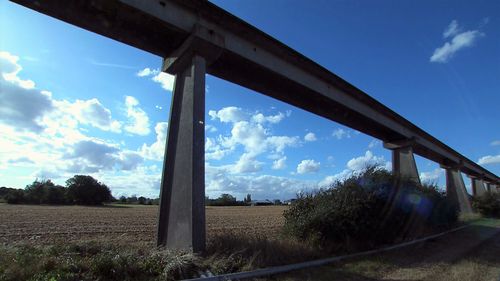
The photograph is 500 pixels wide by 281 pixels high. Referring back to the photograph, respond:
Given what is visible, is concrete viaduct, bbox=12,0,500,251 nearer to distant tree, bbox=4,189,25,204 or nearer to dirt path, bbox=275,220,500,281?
dirt path, bbox=275,220,500,281

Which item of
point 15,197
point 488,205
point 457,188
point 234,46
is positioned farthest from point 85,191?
point 234,46

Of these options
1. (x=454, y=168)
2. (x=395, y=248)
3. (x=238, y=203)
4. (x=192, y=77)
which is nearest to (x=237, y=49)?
(x=192, y=77)

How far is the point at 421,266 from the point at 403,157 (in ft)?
72.4

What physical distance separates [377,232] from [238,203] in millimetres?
104460

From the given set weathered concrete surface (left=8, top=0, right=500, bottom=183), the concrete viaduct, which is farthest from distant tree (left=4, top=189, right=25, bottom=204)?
the concrete viaduct

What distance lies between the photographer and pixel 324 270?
376 inches

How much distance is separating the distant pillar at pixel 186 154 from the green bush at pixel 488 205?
39154 mm

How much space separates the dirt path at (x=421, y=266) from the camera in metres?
8.96

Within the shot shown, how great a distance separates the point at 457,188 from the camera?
147 feet

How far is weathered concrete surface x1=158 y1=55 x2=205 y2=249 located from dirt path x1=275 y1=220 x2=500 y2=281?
3309 millimetres

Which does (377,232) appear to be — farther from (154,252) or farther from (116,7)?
(116,7)

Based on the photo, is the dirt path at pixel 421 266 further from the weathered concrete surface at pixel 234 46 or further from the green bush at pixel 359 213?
the weathered concrete surface at pixel 234 46

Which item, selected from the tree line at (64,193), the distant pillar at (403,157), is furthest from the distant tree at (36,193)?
the distant pillar at (403,157)

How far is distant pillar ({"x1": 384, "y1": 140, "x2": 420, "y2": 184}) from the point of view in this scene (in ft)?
99.1
